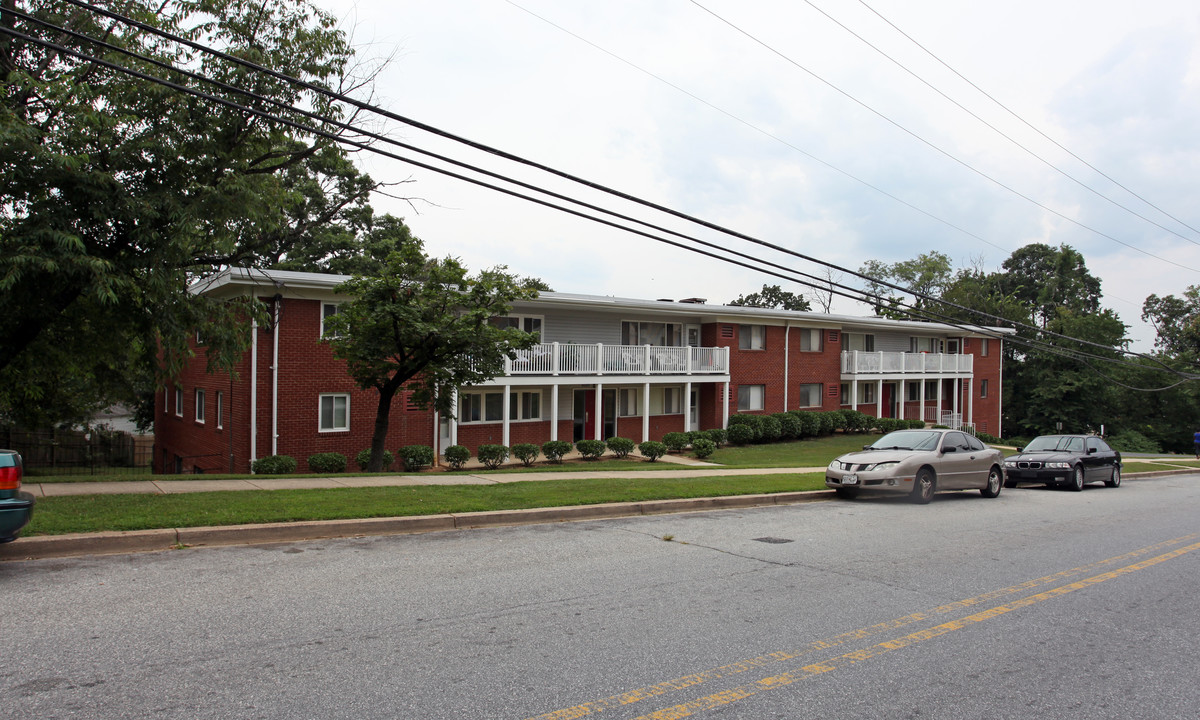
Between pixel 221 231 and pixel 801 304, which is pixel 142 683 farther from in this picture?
pixel 801 304

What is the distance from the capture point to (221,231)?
1221cm

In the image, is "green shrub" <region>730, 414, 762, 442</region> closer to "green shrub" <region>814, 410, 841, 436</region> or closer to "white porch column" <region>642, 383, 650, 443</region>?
"white porch column" <region>642, 383, 650, 443</region>

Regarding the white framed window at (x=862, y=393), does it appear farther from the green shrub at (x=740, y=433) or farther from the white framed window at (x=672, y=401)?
the white framed window at (x=672, y=401)

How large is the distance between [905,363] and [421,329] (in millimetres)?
29929

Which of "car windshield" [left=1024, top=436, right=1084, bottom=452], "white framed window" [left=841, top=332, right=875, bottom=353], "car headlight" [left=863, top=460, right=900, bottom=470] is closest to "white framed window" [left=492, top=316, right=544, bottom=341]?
"car headlight" [left=863, top=460, right=900, bottom=470]

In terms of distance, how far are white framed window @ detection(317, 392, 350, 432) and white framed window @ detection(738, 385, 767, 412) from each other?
54.4ft

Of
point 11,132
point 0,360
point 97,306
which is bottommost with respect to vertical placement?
point 0,360

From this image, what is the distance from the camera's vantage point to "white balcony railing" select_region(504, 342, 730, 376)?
990 inches

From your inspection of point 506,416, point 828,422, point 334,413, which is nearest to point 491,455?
point 506,416

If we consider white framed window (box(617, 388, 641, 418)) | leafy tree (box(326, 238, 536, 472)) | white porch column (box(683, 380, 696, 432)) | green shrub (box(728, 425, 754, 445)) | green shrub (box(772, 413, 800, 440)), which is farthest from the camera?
green shrub (box(772, 413, 800, 440))

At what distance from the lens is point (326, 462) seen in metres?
20.3

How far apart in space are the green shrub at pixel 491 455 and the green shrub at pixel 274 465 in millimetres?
4850

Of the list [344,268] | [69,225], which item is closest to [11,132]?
[69,225]

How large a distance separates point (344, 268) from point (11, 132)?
100 feet
